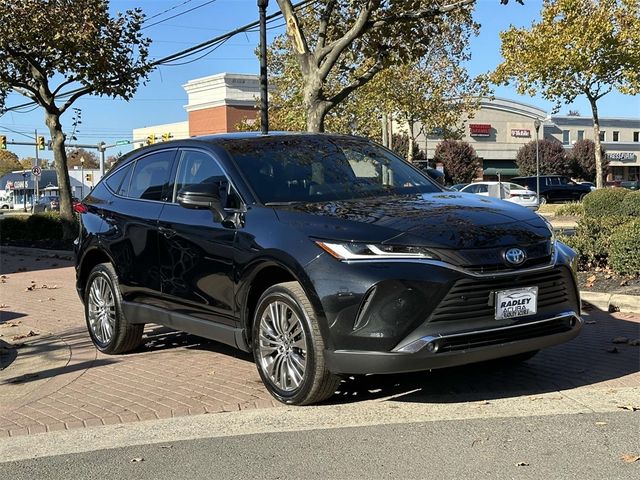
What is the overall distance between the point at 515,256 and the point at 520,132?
65760 millimetres

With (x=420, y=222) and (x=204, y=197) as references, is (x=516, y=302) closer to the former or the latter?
(x=420, y=222)

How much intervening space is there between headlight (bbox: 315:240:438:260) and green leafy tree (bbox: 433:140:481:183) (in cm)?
5262

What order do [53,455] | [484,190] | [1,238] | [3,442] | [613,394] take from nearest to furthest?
1. [53,455]
2. [3,442]
3. [613,394]
4. [1,238]
5. [484,190]

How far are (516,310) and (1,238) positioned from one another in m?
20.1

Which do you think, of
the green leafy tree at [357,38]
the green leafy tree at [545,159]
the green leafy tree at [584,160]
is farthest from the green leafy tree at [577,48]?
the green leafy tree at [584,160]

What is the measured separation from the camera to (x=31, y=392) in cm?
587

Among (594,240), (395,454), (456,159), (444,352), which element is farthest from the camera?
(456,159)

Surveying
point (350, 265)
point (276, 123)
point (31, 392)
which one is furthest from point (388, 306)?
point (276, 123)

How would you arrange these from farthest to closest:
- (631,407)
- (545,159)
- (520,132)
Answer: (520,132), (545,159), (631,407)

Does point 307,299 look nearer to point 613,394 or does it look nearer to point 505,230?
point 505,230

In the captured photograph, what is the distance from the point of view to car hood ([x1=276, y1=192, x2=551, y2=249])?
4520 millimetres

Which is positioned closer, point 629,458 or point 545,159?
point 629,458

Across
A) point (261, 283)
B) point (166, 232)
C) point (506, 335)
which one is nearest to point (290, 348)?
point (261, 283)

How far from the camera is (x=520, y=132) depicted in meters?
67.4
